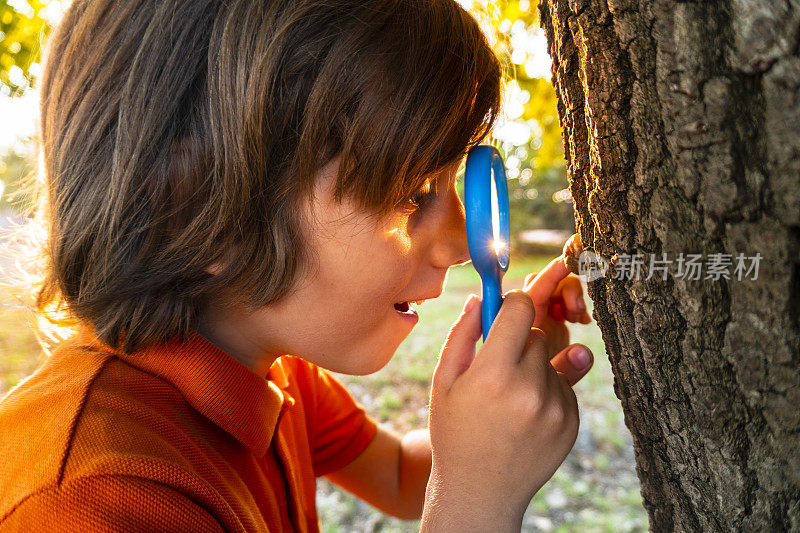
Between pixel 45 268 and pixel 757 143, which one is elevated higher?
pixel 757 143

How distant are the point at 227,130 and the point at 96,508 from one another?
2.05 feet

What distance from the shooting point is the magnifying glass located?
42.6 inches

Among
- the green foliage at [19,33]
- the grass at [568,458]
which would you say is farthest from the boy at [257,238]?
the green foliage at [19,33]

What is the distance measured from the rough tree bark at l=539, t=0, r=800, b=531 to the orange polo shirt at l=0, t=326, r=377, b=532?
713mm

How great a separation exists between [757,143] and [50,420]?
1.05 metres

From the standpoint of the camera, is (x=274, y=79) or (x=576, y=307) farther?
(x=576, y=307)

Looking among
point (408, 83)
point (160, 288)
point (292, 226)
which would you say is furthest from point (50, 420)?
point (408, 83)

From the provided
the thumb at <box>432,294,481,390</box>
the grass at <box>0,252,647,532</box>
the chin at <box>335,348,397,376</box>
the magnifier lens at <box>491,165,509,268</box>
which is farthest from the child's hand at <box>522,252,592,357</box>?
the grass at <box>0,252,647,532</box>

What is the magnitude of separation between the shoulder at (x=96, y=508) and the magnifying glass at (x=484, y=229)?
0.61 metres

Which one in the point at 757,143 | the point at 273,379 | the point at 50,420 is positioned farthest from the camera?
the point at 273,379

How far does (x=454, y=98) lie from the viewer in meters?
1.12

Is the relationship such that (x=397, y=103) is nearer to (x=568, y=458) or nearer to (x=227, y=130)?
(x=227, y=130)

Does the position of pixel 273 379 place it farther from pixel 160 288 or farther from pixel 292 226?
pixel 292 226

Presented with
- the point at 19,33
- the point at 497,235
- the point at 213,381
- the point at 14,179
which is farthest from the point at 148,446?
the point at 14,179
